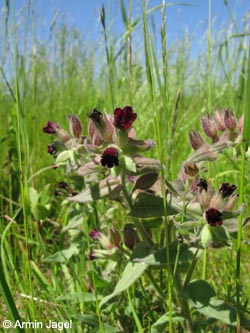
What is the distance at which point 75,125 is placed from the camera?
1.39 meters

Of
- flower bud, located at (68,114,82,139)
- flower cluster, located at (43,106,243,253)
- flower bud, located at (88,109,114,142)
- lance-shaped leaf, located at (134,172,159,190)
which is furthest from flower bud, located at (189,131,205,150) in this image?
flower bud, located at (68,114,82,139)

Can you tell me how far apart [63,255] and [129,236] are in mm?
411

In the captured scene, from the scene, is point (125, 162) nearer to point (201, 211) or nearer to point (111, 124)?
point (111, 124)

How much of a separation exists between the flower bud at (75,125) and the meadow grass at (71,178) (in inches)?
6.4

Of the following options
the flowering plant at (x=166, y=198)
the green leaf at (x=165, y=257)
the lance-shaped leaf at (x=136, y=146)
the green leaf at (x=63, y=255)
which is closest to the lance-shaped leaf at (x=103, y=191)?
the flowering plant at (x=166, y=198)

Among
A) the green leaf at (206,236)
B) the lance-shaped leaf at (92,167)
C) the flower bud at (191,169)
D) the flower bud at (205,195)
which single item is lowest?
the green leaf at (206,236)

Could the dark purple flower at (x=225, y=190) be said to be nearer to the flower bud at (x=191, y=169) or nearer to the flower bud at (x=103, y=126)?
the flower bud at (x=191, y=169)

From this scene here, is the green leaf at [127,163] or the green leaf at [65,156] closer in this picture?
the green leaf at [127,163]

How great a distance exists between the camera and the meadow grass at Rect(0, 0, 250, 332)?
3.80ft

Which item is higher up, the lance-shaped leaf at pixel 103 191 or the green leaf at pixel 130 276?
the lance-shaped leaf at pixel 103 191

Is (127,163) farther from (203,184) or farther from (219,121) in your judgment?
(219,121)

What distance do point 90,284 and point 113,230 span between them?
0.53 metres

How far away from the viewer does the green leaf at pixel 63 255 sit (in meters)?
1.63

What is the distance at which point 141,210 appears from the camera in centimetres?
116
